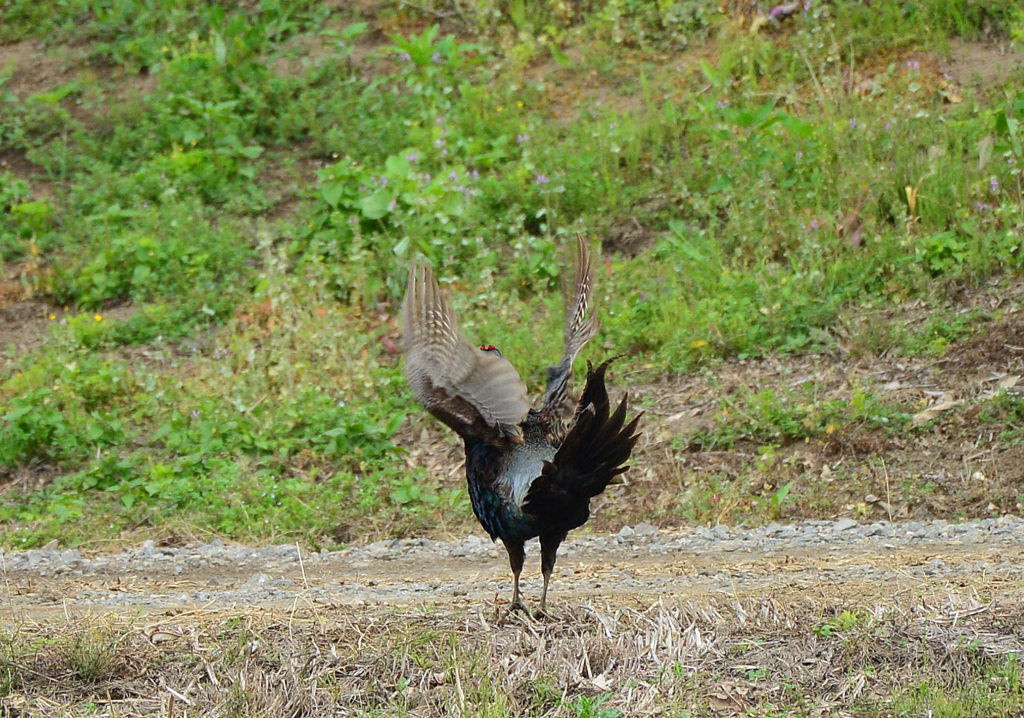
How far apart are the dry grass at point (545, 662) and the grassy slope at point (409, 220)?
2823 millimetres

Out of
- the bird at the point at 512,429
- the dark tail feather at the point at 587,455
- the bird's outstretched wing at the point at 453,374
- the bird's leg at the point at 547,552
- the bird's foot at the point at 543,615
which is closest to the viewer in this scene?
the dark tail feather at the point at 587,455

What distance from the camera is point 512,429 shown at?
6047mm

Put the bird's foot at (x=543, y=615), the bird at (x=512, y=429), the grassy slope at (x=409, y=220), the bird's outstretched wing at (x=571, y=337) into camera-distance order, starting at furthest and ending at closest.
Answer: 1. the grassy slope at (x=409, y=220)
2. the bird's outstretched wing at (x=571, y=337)
3. the bird's foot at (x=543, y=615)
4. the bird at (x=512, y=429)

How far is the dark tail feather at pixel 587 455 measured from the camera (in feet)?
16.8

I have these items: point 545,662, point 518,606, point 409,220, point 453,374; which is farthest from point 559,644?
point 409,220

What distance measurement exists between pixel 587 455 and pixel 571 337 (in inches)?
53.1

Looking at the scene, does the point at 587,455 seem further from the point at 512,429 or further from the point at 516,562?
the point at 516,562

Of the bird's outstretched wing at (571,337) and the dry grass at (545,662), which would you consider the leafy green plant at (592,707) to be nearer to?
the dry grass at (545,662)

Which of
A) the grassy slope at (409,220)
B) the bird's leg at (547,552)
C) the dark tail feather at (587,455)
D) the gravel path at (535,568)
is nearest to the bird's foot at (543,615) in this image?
the bird's leg at (547,552)

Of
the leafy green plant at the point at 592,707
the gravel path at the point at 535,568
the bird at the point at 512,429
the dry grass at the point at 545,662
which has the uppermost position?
the bird at the point at 512,429

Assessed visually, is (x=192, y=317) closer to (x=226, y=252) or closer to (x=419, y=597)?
(x=226, y=252)

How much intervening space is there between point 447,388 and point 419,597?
4.89 ft

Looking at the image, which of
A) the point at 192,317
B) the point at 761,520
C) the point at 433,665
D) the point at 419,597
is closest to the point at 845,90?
the point at 761,520

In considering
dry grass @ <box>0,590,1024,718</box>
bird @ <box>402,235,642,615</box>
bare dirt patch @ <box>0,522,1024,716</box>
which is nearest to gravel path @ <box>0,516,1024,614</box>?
bare dirt patch @ <box>0,522,1024,716</box>
